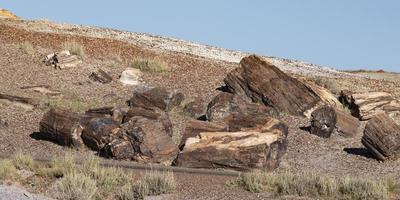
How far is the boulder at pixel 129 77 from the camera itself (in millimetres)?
33281

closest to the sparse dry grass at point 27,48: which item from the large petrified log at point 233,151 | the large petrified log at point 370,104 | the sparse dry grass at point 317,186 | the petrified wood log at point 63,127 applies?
the petrified wood log at point 63,127

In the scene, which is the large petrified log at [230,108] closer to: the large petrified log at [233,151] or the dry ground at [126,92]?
the dry ground at [126,92]

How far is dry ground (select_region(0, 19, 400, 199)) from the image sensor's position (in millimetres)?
22225

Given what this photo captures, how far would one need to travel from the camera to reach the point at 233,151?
20.7 meters

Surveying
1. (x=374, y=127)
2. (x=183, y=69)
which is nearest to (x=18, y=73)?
(x=183, y=69)

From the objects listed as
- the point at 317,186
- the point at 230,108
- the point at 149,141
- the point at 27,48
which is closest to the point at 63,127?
the point at 149,141

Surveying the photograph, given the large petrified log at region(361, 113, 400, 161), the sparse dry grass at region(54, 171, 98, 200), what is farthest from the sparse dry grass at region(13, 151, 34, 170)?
the large petrified log at region(361, 113, 400, 161)

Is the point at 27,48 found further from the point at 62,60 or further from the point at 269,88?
the point at 269,88

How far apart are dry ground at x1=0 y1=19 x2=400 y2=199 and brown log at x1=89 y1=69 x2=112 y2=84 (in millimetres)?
324

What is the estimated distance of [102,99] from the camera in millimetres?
30703

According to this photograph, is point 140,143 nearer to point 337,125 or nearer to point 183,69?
point 337,125

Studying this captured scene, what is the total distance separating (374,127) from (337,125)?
3.16 m

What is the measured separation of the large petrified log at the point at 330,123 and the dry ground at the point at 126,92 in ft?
0.93

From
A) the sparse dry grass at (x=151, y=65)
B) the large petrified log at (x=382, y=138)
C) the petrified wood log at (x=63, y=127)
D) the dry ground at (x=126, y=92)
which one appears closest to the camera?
the dry ground at (x=126, y=92)
